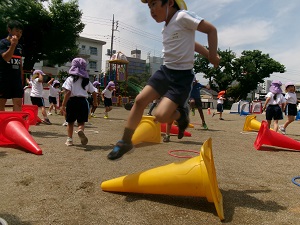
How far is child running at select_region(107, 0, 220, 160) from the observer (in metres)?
3.04

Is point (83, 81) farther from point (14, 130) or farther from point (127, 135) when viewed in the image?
point (127, 135)

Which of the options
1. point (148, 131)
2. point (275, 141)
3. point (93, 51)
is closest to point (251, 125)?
point (275, 141)

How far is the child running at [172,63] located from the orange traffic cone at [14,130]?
2246 mm

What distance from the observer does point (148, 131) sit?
5801 millimetres

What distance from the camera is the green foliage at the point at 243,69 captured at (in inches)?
2178

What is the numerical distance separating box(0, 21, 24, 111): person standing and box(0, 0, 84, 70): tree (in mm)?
→ 22495

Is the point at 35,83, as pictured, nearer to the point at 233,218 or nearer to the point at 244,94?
the point at 233,218

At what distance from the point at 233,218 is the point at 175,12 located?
221 centimetres

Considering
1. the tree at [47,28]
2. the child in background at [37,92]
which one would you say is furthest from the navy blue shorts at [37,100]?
the tree at [47,28]

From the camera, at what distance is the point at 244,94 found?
57906 millimetres

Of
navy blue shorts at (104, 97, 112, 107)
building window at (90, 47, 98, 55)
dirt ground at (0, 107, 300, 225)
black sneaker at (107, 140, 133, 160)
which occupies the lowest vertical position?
dirt ground at (0, 107, 300, 225)

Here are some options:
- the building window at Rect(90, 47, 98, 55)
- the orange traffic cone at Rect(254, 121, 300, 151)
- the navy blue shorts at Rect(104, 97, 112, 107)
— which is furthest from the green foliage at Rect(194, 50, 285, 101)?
the orange traffic cone at Rect(254, 121, 300, 151)

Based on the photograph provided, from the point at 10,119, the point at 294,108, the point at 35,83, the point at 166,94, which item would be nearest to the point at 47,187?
the point at 166,94

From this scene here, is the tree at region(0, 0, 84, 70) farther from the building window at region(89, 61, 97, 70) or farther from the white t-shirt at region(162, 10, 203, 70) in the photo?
the building window at region(89, 61, 97, 70)
